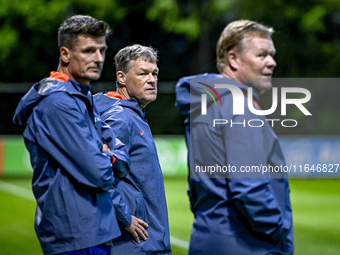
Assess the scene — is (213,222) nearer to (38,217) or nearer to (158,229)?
(158,229)

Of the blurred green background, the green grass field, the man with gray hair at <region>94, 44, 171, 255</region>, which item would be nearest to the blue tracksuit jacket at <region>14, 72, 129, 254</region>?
the man with gray hair at <region>94, 44, 171, 255</region>

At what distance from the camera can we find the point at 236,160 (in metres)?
2.90

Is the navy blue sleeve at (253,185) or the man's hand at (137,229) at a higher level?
the navy blue sleeve at (253,185)

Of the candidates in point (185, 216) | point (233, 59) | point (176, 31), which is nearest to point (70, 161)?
point (233, 59)

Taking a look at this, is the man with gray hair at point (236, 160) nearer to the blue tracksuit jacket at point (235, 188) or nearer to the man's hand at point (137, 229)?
the blue tracksuit jacket at point (235, 188)

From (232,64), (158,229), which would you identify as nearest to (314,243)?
(158,229)

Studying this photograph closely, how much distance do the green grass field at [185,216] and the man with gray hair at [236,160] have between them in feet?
15.6

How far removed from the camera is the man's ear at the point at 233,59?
10.4 ft

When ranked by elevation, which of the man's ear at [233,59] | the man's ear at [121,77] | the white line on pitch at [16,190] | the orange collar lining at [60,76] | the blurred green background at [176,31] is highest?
the man's ear at [233,59]

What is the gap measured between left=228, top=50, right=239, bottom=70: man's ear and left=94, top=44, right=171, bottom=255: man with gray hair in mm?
786

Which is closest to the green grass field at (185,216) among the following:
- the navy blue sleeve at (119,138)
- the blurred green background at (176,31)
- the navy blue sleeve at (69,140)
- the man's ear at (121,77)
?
the man's ear at (121,77)

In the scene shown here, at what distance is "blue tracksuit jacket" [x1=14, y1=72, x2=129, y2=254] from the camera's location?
3.03m

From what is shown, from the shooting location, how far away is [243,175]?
2.87 metres

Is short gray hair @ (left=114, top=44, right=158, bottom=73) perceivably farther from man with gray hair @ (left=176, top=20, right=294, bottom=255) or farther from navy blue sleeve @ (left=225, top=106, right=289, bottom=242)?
navy blue sleeve @ (left=225, top=106, right=289, bottom=242)
